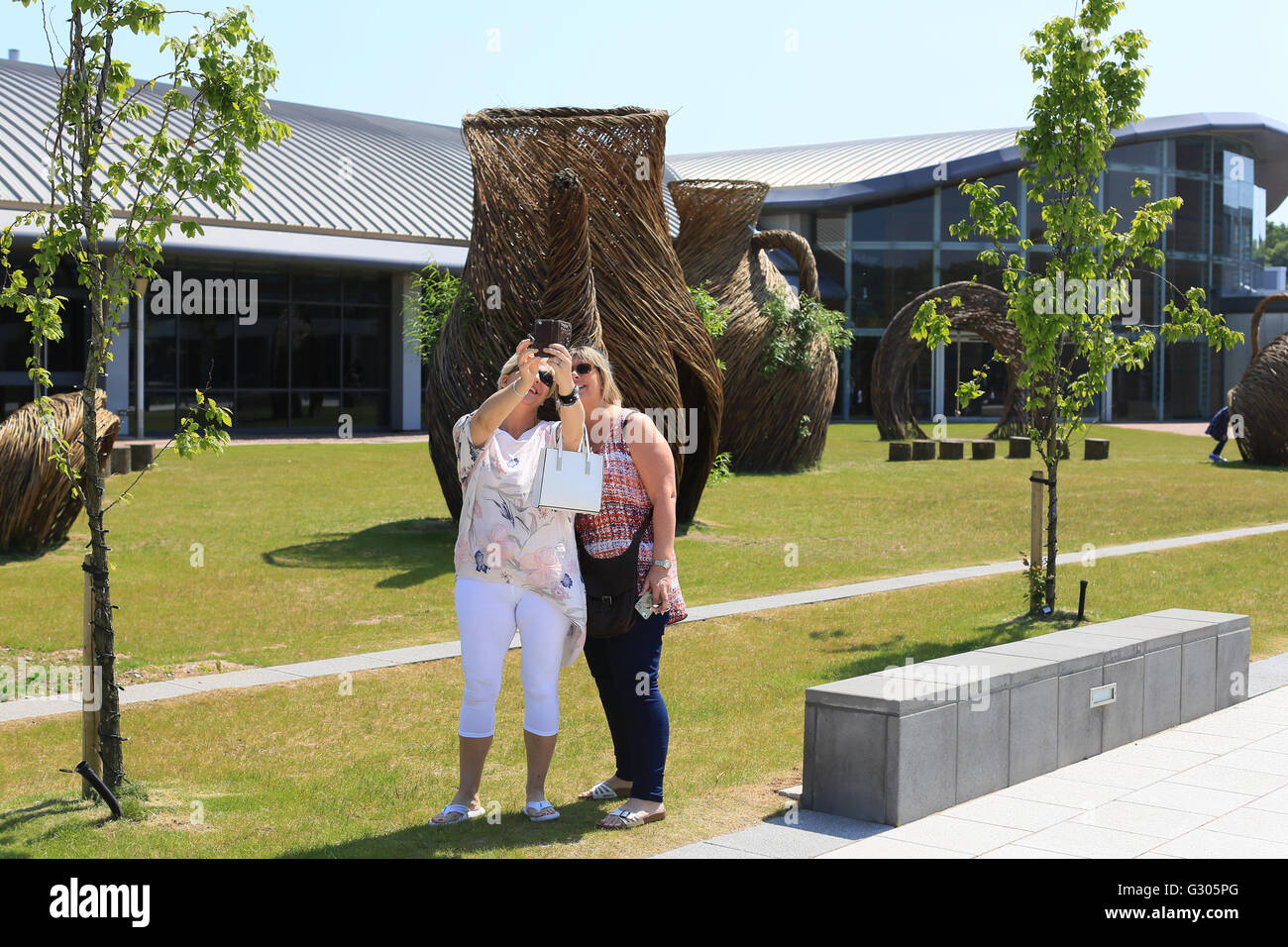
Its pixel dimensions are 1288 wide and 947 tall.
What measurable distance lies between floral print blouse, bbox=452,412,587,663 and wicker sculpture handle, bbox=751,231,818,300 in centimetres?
1694

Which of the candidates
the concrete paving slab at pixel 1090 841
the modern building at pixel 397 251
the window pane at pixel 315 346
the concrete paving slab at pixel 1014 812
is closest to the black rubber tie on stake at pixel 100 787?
the concrete paving slab at pixel 1014 812

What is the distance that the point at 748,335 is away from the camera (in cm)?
2070

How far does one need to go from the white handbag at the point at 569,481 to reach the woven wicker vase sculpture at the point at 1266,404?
21218mm

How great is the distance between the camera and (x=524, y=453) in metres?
4.87

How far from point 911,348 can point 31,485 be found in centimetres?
2157

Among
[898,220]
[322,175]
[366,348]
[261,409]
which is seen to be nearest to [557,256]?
[261,409]

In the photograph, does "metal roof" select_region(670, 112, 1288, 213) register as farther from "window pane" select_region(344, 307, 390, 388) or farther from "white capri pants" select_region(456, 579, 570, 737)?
"white capri pants" select_region(456, 579, 570, 737)

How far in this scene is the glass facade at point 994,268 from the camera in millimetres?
44312

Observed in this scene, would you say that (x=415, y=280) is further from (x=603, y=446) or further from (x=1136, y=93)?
(x=603, y=446)

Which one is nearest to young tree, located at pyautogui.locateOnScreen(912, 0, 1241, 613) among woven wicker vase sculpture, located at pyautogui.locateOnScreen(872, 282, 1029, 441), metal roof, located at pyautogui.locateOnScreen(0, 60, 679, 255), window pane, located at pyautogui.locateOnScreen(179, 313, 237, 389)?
woven wicker vase sculpture, located at pyautogui.locateOnScreen(872, 282, 1029, 441)

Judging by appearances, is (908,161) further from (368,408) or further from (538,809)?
(538,809)

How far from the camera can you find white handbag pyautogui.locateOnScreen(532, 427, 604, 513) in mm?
4781

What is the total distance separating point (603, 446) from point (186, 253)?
25.7 m

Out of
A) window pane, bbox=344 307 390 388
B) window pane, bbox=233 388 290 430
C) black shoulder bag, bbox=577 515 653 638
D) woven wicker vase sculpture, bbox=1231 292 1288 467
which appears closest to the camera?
black shoulder bag, bbox=577 515 653 638
